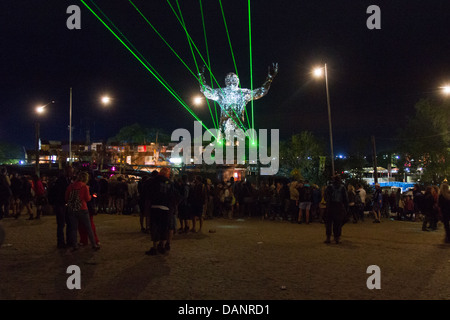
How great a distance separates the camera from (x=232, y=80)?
36812 mm

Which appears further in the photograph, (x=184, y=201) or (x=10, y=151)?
(x=10, y=151)

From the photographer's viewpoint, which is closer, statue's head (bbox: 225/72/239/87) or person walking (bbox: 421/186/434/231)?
person walking (bbox: 421/186/434/231)

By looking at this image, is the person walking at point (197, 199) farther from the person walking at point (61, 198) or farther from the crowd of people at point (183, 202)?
the person walking at point (61, 198)

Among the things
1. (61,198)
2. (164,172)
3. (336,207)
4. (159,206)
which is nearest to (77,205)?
(61,198)

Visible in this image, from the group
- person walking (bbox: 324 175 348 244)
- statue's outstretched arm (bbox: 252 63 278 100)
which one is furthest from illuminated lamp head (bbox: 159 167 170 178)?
statue's outstretched arm (bbox: 252 63 278 100)

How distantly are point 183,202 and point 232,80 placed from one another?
27144 millimetres

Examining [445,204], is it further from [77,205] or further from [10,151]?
[10,151]

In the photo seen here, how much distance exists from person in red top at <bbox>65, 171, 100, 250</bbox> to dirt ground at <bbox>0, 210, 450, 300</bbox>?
1.59 feet

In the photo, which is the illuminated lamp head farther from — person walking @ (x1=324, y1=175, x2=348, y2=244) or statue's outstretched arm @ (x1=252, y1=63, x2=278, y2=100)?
statue's outstretched arm @ (x1=252, y1=63, x2=278, y2=100)

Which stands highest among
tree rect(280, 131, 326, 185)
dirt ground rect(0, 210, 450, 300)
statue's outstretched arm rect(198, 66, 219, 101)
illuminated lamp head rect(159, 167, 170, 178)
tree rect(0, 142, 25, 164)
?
statue's outstretched arm rect(198, 66, 219, 101)

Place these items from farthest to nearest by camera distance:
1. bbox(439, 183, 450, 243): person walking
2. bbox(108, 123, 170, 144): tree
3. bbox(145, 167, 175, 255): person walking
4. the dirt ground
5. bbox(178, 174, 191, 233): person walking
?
1. bbox(108, 123, 170, 144): tree
2. bbox(178, 174, 191, 233): person walking
3. bbox(439, 183, 450, 243): person walking
4. bbox(145, 167, 175, 255): person walking
5. the dirt ground

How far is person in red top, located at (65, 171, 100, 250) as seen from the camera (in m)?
8.27
